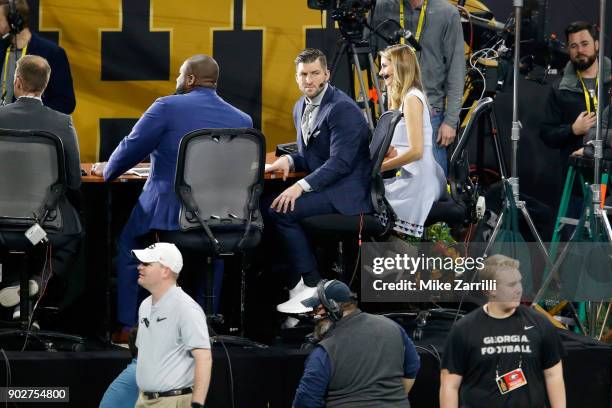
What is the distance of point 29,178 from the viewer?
22.6 feet

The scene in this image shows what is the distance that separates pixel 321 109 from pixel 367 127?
0.27 metres

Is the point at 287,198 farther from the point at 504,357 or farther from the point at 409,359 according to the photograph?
the point at 504,357

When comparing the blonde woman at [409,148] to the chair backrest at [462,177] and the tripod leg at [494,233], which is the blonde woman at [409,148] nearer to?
the chair backrest at [462,177]

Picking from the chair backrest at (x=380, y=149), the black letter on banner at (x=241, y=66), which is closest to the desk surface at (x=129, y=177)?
the chair backrest at (x=380, y=149)

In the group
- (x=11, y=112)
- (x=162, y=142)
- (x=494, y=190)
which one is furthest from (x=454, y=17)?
(x=11, y=112)

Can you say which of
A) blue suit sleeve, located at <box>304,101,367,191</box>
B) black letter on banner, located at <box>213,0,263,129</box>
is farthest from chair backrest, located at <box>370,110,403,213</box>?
black letter on banner, located at <box>213,0,263,129</box>

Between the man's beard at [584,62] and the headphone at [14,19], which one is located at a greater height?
the headphone at [14,19]

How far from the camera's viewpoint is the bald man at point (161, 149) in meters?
7.05

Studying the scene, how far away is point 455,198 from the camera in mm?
7793

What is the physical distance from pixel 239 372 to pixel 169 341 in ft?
3.33

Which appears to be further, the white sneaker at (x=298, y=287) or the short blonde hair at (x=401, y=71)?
the short blonde hair at (x=401, y=71)

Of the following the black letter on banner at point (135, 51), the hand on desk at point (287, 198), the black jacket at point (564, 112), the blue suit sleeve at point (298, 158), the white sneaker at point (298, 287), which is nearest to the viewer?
the hand on desk at point (287, 198)

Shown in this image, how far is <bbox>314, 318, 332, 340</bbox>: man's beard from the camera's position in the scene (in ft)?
19.9

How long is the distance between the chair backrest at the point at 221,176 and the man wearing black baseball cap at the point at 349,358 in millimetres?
Answer: 1020
